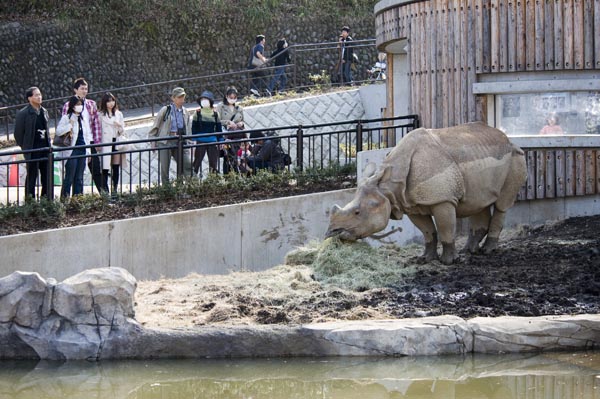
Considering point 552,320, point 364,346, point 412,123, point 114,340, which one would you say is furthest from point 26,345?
point 412,123

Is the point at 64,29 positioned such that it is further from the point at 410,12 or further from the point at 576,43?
the point at 576,43

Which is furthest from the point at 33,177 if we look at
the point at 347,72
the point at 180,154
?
the point at 347,72

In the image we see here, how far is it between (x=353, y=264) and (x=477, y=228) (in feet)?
6.83

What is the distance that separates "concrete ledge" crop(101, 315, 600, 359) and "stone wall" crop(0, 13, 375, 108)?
1905 centimetres

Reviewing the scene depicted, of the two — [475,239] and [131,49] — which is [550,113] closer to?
[475,239]

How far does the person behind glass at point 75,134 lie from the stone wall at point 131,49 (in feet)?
42.9

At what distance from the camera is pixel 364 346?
1020cm

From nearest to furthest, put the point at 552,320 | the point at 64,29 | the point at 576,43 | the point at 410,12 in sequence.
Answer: the point at 552,320 → the point at 576,43 → the point at 410,12 → the point at 64,29

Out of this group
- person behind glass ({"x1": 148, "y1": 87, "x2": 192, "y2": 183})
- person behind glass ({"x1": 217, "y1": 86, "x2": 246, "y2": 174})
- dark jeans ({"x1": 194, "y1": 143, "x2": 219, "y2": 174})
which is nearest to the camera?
dark jeans ({"x1": 194, "y1": 143, "x2": 219, "y2": 174})

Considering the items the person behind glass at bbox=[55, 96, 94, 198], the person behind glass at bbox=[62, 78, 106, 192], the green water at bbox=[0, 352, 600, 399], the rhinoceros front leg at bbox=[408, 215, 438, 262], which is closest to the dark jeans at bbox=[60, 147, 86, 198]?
the person behind glass at bbox=[55, 96, 94, 198]

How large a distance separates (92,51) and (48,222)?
1589 cm

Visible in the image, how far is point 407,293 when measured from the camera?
1173 centimetres

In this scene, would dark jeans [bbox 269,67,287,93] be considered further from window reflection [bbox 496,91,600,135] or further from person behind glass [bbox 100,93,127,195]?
window reflection [bbox 496,91,600,135]

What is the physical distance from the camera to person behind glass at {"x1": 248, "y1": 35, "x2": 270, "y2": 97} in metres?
27.1
